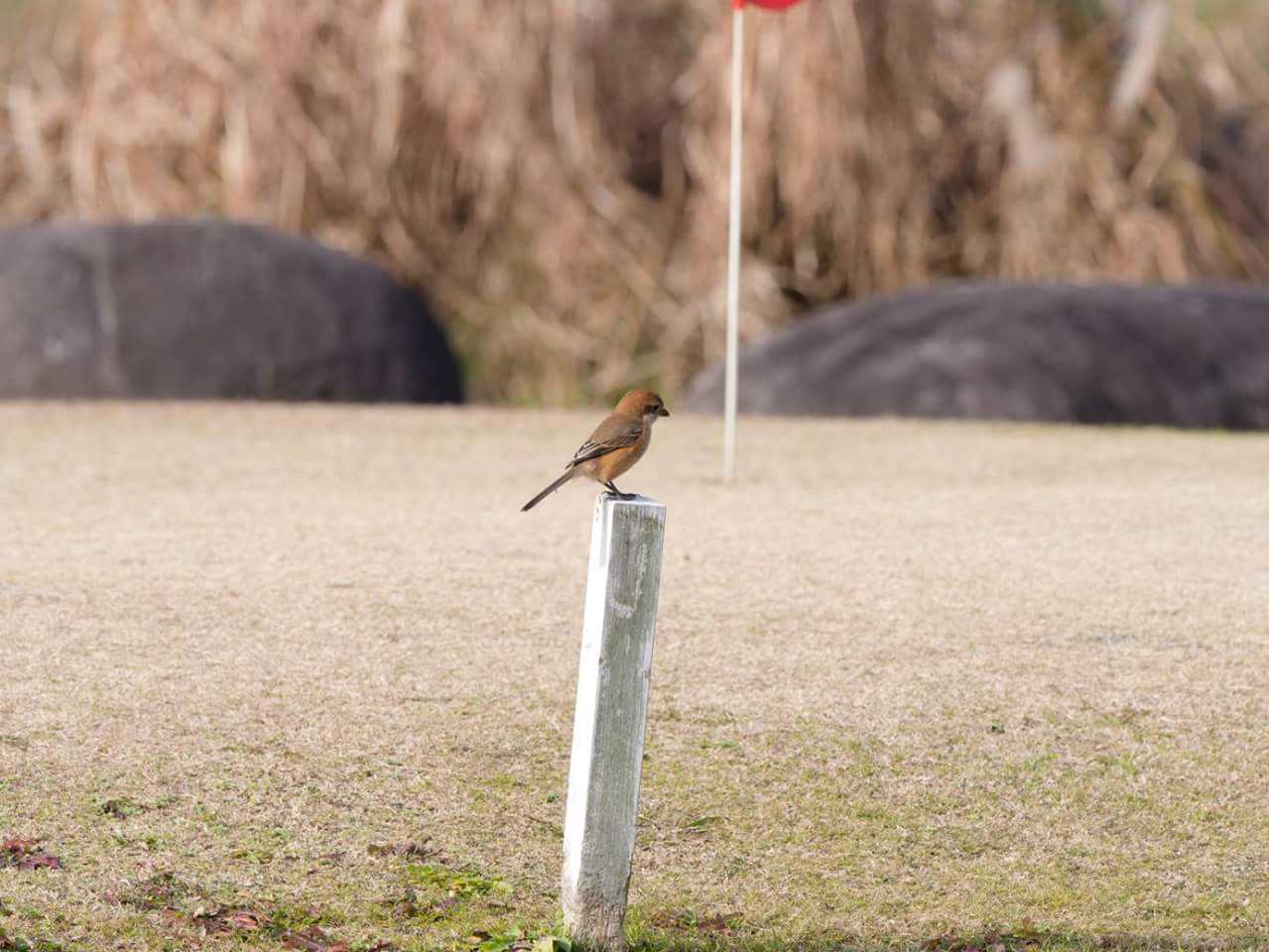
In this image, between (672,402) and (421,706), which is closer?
(421,706)

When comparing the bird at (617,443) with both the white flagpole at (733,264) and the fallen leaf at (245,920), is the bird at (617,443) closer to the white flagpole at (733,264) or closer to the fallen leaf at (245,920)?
the fallen leaf at (245,920)

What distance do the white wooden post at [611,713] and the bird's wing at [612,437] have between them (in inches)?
33.8

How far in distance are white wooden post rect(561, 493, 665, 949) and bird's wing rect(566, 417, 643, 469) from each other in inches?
33.8

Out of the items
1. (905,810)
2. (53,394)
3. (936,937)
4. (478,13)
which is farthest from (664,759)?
(478,13)

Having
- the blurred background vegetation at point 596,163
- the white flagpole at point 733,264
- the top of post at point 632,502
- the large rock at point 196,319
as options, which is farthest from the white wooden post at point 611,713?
the blurred background vegetation at point 596,163

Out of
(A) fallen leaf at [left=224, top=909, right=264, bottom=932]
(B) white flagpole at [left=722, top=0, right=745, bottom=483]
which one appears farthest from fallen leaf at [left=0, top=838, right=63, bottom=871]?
(B) white flagpole at [left=722, top=0, right=745, bottom=483]

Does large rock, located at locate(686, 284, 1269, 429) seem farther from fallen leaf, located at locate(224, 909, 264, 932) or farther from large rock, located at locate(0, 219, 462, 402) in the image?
fallen leaf, located at locate(224, 909, 264, 932)

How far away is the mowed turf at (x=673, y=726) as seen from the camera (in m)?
3.54

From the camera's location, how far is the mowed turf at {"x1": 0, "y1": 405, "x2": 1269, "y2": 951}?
354 cm

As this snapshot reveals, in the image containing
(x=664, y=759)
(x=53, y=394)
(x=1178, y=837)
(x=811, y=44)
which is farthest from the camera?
(x=811, y=44)

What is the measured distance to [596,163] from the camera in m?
13.2

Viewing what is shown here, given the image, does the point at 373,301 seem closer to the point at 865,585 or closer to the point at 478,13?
the point at 478,13

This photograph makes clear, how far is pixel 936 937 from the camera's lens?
3.49m

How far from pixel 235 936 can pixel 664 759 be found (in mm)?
1064
